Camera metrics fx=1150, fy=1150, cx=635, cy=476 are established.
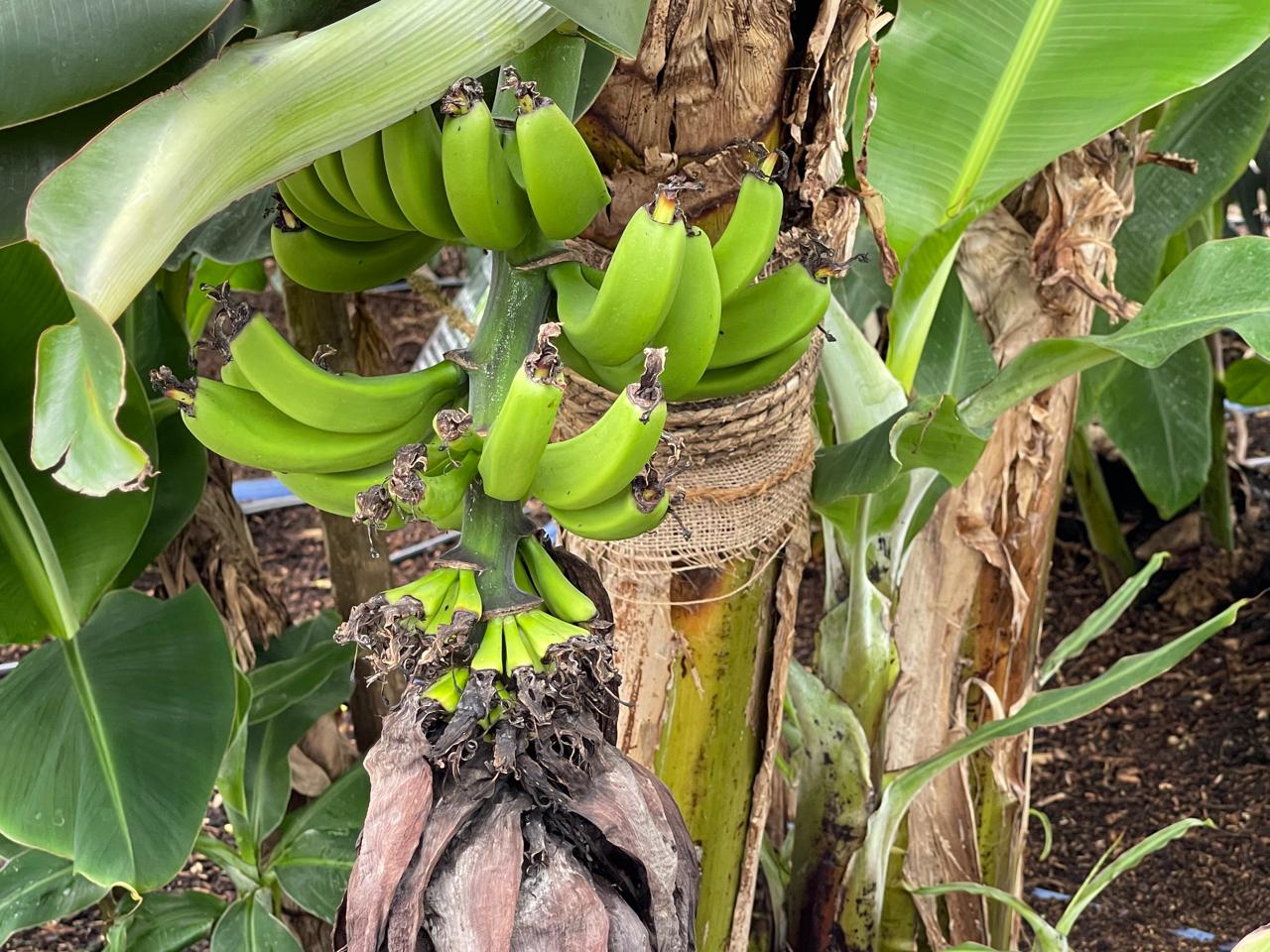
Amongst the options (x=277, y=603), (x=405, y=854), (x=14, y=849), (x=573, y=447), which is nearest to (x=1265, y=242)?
(x=573, y=447)

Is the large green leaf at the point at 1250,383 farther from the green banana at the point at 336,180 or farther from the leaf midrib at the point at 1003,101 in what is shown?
the green banana at the point at 336,180

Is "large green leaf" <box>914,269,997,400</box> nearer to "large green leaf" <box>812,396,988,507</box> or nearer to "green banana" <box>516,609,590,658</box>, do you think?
"large green leaf" <box>812,396,988,507</box>

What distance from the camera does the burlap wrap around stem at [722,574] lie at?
0.62 metres

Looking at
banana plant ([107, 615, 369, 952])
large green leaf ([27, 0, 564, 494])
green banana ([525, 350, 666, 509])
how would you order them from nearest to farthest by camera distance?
large green leaf ([27, 0, 564, 494]), green banana ([525, 350, 666, 509]), banana plant ([107, 615, 369, 952])

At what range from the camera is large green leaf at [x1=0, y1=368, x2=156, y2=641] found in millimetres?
897

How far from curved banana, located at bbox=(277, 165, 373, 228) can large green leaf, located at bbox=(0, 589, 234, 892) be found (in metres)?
0.46

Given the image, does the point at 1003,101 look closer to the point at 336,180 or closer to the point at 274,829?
the point at 336,180

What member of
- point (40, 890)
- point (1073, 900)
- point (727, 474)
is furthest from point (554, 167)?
point (40, 890)

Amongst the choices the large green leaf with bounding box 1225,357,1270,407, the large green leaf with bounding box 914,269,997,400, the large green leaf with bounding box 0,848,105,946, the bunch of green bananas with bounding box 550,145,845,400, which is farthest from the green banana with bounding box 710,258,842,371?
the large green leaf with bounding box 1225,357,1270,407

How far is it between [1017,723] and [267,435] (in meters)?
0.60

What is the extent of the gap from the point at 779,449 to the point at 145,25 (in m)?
0.39

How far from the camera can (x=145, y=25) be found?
1.29 ft

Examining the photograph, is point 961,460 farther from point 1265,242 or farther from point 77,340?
point 77,340

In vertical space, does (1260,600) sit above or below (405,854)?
above
